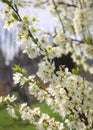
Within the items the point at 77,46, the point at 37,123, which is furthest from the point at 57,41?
the point at 37,123

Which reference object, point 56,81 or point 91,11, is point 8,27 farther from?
point 91,11

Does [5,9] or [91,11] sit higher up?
[91,11]

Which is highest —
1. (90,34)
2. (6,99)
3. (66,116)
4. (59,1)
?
(59,1)

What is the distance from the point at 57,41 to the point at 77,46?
22.0 inches

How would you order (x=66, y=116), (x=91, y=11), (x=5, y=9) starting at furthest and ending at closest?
(x=91, y=11)
(x=66, y=116)
(x=5, y=9)

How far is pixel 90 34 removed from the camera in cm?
845

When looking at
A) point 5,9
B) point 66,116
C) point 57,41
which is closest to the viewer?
point 5,9

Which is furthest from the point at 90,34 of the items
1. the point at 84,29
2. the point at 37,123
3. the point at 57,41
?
the point at 37,123

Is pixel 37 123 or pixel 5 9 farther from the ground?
pixel 5 9

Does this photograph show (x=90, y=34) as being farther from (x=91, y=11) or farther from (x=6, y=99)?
(x=6, y=99)

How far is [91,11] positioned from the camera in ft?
26.8

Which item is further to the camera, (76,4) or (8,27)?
(76,4)

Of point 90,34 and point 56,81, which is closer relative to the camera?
point 56,81

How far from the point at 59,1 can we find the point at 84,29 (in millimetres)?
943
